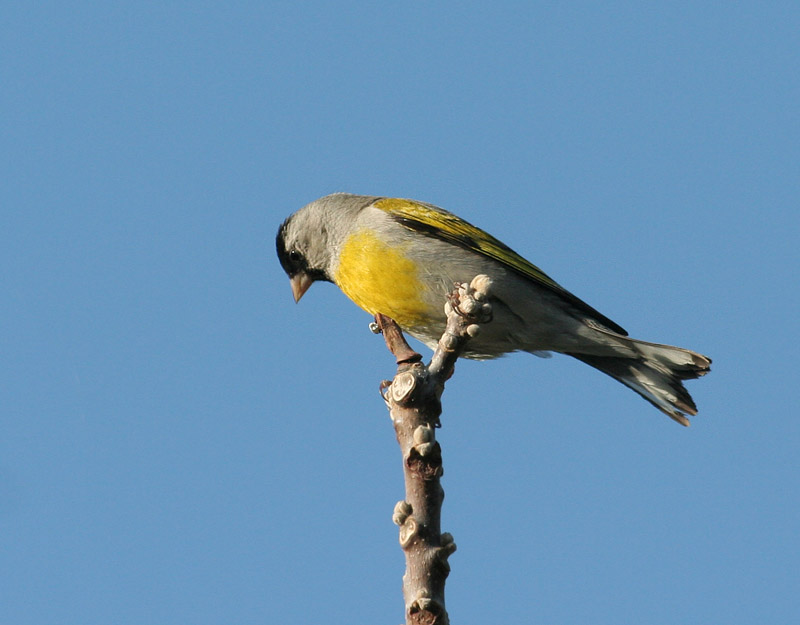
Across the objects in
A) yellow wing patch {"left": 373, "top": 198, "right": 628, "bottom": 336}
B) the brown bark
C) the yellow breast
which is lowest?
the brown bark

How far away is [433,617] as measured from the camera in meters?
2.90

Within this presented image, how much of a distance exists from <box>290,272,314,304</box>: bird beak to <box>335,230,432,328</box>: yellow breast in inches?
35.5

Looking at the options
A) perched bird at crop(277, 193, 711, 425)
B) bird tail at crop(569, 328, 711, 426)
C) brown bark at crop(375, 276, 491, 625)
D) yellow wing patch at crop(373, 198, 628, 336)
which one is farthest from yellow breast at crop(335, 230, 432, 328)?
brown bark at crop(375, 276, 491, 625)

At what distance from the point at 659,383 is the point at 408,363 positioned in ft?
9.75

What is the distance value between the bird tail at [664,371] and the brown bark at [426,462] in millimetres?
2956

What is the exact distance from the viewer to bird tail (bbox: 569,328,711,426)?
647cm

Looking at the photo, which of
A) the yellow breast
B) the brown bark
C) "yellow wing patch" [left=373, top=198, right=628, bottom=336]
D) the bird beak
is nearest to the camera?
the brown bark

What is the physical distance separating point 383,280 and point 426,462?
297 centimetres

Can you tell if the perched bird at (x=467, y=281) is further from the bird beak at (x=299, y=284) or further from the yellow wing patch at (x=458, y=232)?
the bird beak at (x=299, y=284)

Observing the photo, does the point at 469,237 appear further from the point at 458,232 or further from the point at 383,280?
the point at 383,280

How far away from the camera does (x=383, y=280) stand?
6.13 meters

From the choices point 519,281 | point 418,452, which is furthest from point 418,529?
point 519,281

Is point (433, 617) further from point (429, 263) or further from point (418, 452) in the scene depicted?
point (429, 263)

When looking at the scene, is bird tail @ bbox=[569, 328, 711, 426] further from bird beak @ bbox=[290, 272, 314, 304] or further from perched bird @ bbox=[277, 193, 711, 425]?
bird beak @ bbox=[290, 272, 314, 304]
